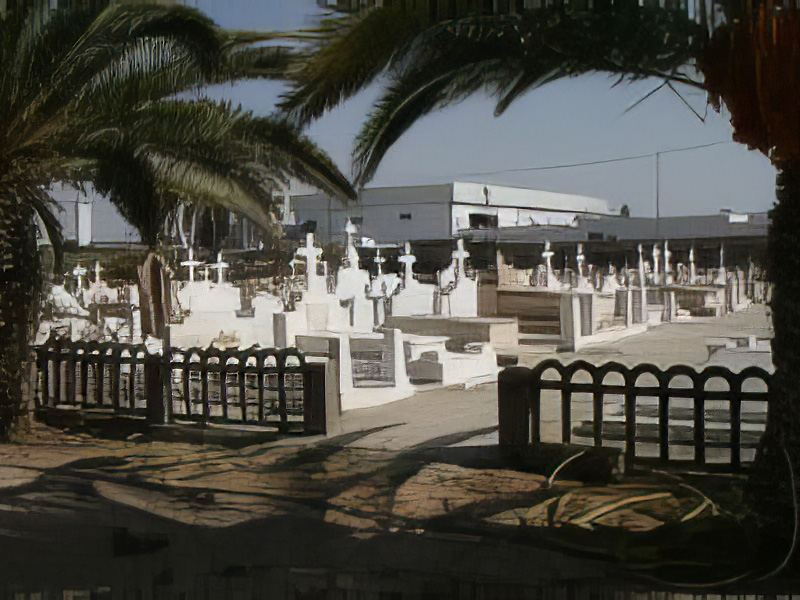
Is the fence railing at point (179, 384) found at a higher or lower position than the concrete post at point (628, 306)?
lower

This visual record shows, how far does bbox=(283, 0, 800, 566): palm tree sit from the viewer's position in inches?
173

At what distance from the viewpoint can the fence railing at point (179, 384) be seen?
8117 millimetres

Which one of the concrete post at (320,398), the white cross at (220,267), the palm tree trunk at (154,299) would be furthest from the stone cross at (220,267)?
the concrete post at (320,398)

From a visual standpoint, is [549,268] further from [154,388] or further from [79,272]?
[79,272]

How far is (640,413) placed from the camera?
352 inches

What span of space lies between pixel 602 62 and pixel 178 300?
825 cm

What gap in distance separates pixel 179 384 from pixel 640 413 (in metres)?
5.35

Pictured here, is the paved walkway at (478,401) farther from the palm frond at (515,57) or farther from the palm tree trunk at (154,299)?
the palm tree trunk at (154,299)

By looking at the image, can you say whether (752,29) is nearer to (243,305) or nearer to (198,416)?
(198,416)

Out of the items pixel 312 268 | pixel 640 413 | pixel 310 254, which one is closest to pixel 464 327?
pixel 312 268

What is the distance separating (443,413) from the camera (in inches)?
361

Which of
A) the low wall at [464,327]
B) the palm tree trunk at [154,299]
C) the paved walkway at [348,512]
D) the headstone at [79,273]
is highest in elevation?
the headstone at [79,273]

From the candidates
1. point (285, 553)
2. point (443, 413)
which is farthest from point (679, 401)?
point (285, 553)

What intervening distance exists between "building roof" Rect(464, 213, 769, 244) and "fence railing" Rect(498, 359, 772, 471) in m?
1.96
